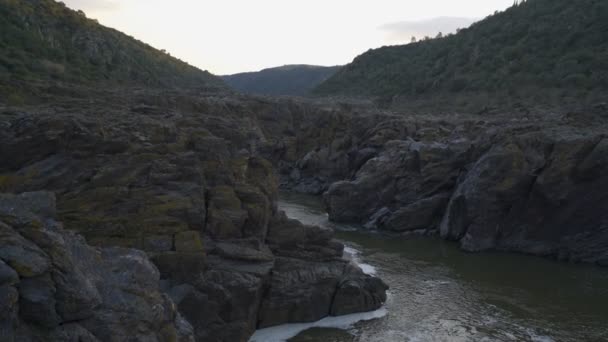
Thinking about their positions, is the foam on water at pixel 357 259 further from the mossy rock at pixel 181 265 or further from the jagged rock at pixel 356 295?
the mossy rock at pixel 181 265

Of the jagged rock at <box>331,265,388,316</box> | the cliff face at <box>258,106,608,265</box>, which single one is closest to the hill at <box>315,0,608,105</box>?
the cliff face at <box>258,106,608,265</box>

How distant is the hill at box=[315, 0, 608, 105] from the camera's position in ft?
216

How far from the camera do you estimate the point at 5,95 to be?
102ft

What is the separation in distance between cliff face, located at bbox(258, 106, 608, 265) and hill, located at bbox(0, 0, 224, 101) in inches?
1021

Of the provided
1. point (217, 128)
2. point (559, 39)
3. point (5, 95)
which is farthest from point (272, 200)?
point (559, 39)

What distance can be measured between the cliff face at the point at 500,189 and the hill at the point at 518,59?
1824 cm

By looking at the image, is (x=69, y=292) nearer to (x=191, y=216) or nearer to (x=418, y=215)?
(x=191, y=216)

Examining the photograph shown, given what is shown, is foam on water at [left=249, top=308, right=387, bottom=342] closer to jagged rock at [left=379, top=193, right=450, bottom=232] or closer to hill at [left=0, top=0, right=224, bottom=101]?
jagged rock at [left=379, top=193, right=450, bottom=232]

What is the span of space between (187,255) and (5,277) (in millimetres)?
8850

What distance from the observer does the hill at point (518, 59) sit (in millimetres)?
65812

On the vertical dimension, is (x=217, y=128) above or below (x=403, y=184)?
above

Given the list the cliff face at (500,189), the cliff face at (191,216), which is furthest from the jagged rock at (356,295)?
the cliff face at (500,189)

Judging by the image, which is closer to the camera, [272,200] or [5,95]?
[272,200]

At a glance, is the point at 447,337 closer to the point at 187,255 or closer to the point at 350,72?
the point at 187,255
